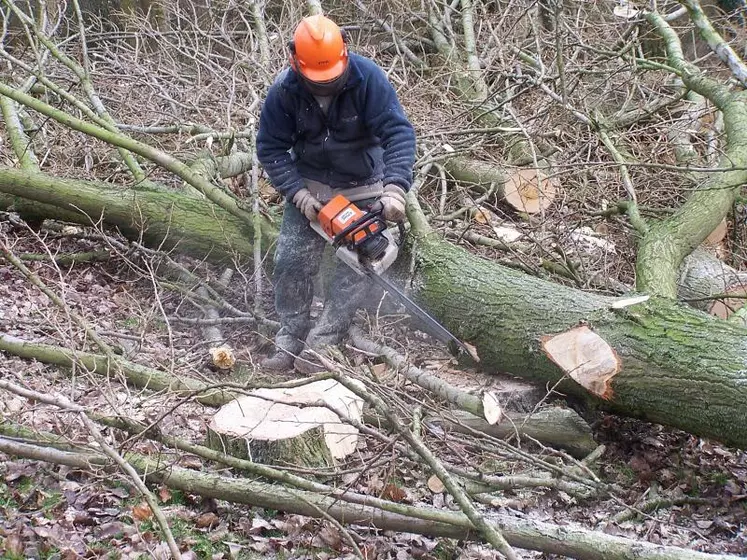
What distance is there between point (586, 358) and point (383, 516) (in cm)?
133

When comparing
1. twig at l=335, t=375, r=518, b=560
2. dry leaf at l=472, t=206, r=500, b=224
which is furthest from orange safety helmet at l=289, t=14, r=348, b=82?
dry leaf at l=472, t=206, r=500, b=224

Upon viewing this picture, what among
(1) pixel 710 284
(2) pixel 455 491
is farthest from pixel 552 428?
(1) pixel 710 284

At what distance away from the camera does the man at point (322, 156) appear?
11.8 feet

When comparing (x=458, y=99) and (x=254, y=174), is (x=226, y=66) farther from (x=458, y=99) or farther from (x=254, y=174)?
(x=254, y=174)

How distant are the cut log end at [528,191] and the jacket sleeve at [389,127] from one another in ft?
6.78

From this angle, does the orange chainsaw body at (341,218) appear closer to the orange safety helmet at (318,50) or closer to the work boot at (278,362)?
the orange safety helmet at (318,50)

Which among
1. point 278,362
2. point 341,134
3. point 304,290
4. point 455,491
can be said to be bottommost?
point 278,362

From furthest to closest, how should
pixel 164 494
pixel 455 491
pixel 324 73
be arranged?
pixel 324 73
pixel 164 494
pixel 455 491

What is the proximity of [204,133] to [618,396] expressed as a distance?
3476 mm

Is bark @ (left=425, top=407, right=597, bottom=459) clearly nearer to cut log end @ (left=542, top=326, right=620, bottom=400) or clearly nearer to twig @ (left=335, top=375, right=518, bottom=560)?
cut log end @ (left=542, top=326, right=620, bottom=400)

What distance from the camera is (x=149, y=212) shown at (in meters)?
4.89

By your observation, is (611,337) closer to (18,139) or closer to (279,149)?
(279,149)

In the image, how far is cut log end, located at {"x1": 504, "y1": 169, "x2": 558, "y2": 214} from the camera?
5.77 metres

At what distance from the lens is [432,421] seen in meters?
3.51
